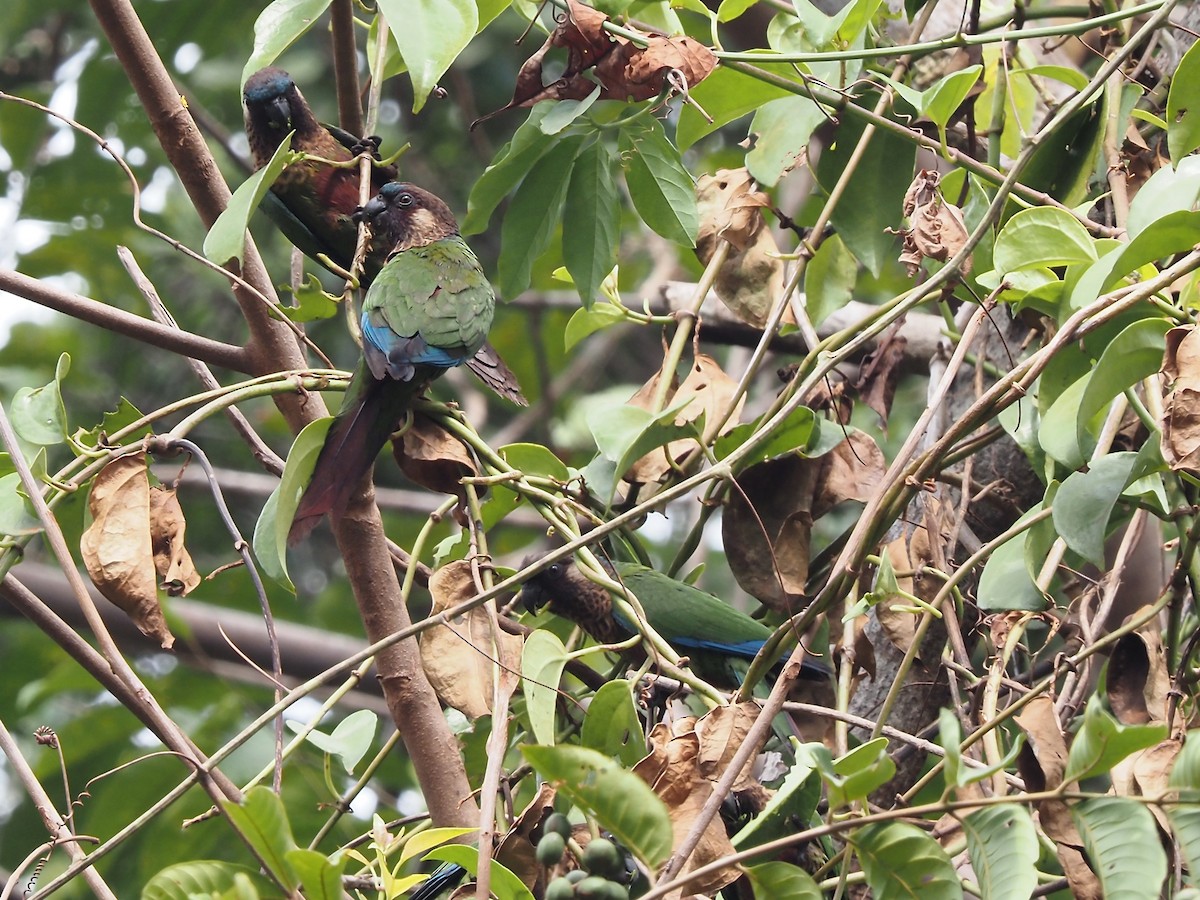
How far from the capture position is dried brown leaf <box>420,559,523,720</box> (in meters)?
1.67

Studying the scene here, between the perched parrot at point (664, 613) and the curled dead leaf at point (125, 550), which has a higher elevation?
the curled dead leaf at point (125, 550)

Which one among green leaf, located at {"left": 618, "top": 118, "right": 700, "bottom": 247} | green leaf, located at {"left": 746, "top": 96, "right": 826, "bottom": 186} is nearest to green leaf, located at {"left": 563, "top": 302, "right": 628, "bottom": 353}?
green leaf, located at {"left": 618, "top": 118, "right": 700, "bottom": 247}

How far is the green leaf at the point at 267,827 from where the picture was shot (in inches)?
40.7

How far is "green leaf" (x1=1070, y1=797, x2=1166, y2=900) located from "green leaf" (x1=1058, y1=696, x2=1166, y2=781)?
48mm

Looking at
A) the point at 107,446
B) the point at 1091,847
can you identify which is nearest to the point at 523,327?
the point at 107,446

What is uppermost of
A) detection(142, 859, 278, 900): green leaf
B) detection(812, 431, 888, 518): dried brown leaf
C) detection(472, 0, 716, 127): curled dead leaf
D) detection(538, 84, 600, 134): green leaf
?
detection(472, 0, 716, 127): curled dead leaf

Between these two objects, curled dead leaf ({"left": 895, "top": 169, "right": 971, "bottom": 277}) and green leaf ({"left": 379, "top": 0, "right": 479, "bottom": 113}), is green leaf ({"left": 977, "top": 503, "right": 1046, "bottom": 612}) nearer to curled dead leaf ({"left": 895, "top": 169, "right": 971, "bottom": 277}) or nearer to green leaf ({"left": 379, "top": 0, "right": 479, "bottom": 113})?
curled dead leaf ({"left": 895, "top": 169, "right": 971, "bottom": 277})

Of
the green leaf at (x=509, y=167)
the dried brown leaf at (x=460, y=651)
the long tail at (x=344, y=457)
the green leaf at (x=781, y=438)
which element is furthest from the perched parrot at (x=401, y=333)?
the green leaf at (x=781, y=438)

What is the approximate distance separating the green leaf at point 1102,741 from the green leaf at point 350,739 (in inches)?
38.6

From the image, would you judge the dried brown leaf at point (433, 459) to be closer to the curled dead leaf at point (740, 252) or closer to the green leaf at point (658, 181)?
the green leaf at point (658, 181)

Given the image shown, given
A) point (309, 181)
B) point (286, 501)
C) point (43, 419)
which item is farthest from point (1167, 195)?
point (309, 181)

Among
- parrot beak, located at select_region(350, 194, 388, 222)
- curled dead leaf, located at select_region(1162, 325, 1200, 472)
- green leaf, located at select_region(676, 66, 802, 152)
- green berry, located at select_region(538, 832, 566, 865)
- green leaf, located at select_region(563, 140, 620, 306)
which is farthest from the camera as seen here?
parrot beak, located at select_region(350, 194, 388, 222)

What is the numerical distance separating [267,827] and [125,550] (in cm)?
61

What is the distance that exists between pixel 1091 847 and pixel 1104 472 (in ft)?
1.72
